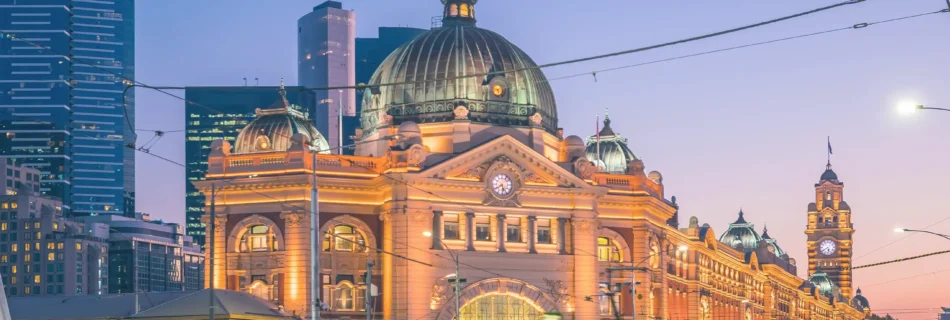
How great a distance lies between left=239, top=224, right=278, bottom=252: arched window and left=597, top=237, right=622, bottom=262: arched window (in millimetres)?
23563

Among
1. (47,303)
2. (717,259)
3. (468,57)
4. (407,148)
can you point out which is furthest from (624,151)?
(47,303)

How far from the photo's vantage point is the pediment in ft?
340

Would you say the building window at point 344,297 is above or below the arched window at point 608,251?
below

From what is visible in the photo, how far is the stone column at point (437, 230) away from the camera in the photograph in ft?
338

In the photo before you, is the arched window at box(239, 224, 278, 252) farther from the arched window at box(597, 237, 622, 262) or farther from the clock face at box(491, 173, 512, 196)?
the arched window at box(597, 237, 622, 262)

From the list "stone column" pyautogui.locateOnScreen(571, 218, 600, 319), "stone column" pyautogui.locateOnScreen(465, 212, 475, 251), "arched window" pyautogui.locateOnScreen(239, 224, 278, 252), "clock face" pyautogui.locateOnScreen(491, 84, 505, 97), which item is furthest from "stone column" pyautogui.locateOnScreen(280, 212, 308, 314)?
"stone column" pyautogui.locateOnScreen(571, 218, 600, 319)

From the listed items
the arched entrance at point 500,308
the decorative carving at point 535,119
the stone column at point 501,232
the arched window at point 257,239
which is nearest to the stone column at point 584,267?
the arched entrance at point 500,308

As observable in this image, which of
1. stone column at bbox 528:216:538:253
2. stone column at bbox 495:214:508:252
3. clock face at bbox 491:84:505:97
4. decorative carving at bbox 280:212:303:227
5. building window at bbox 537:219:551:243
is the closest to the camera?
decorative carving at bbox 280:212:303:227

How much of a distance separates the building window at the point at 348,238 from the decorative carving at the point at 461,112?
10544mm

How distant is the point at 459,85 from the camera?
111062 millimetres

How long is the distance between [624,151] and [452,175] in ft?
143

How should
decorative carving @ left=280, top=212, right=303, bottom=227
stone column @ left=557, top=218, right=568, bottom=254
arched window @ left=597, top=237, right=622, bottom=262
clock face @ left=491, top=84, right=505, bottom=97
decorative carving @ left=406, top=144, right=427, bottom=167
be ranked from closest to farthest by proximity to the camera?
decorative carving @ left=280, top=212, right=303, bottom=227
decorative carving @ left=406, top=144, right=427, bottom=167
stone column @ left=557, top=218, right=568, bottom=254
clock face @ left=491, top=84, right=505, bottom=97
arched window @ left=597, top=237, right=622, bottom=262

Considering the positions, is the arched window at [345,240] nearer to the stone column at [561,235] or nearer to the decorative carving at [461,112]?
the decorative carving at [461,112]

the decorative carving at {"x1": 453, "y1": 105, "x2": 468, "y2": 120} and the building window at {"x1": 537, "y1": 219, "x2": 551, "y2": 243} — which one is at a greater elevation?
the decorative carving at {"x1": 453, "y1": 105, "x2": 468, "y2": 120}
